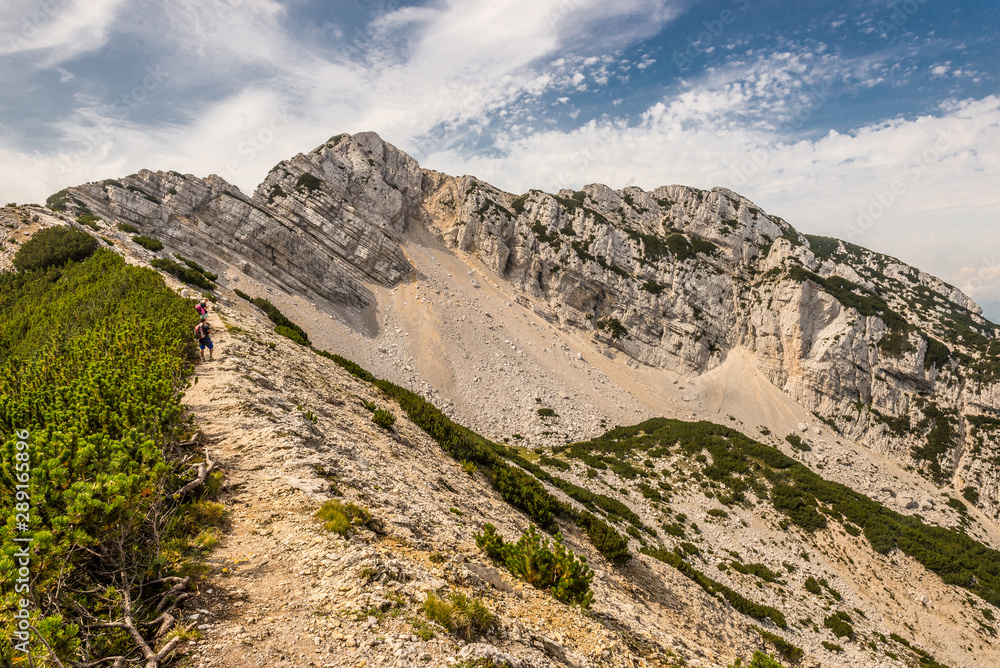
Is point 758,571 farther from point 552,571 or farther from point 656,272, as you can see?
point 656,272

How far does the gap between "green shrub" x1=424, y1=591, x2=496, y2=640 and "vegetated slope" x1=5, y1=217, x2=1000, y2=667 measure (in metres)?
0.16

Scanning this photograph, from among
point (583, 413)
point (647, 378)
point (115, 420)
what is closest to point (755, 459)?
point (583, 413)

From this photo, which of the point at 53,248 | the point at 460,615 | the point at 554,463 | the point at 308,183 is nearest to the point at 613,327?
the point at 554,463

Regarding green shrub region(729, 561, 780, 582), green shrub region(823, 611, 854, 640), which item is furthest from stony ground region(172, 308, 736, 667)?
green shrub region(823, 611, 854, 640)

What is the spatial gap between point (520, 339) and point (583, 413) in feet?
54.1

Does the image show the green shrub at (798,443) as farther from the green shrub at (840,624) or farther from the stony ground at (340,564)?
the stony ground at (340,564)

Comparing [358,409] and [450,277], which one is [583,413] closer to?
[450,277]

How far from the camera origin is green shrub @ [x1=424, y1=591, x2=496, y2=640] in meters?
6.21

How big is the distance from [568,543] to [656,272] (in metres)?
73.5

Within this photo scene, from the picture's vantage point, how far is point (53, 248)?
1029 inches

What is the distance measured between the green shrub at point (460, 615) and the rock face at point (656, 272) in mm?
57712

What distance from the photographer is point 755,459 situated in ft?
132

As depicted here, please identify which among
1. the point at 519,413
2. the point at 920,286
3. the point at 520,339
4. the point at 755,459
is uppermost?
the point at 920,286

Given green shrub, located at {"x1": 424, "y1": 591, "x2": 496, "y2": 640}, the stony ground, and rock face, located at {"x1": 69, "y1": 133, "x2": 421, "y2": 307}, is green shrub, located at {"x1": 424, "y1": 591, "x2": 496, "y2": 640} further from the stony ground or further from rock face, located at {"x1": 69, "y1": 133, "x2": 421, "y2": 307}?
rock face, located at {"x1": 69, "y1": 133, "x2": 421, "y2": 307}
